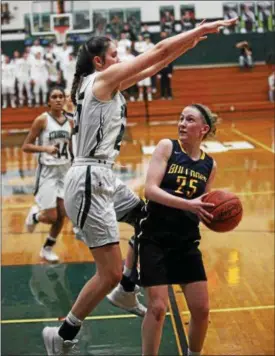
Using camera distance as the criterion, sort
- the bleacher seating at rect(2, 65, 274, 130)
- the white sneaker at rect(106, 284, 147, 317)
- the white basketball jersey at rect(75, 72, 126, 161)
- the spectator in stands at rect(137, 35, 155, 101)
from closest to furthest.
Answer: the white basketball jersey at rect(75, 72, 126, 161)
the white sneaker at rect(106, 284, 147, 317)
the bleacher seating at rect(2, 65, 274, 130)
the spectator in stands at rect(137, 35, 155, 101)

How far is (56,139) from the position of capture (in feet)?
25.8

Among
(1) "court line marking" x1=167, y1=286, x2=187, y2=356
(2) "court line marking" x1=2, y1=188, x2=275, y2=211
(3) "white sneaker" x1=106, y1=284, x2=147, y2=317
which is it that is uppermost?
(3) "white sneaker" x1=106, y1=284, x2=147, y2=317

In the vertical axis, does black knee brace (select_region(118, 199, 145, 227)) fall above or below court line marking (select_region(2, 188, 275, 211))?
above

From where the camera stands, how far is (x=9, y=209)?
35.5 ft

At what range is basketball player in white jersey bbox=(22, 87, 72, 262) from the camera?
7.80m

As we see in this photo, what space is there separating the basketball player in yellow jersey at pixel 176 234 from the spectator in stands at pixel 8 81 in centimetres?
1942

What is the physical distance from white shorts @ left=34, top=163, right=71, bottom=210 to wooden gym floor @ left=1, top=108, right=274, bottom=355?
69cm

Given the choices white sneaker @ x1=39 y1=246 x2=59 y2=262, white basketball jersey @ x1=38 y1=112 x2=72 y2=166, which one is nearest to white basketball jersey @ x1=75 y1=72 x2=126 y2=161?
white basketball jersey @ x1=38 y1=112 x2=72 y2=166

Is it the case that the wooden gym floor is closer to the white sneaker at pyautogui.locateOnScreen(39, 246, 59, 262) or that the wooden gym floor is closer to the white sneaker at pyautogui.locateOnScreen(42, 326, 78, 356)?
the white sneaker at pyautogui.locateOnScreen(39, 246, 59, 262)

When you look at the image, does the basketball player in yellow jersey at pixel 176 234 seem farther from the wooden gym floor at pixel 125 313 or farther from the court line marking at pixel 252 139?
the court line marking at pixel 252 139

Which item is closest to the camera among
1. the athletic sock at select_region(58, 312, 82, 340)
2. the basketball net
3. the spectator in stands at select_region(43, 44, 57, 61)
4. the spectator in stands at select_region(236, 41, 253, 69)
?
the athletic sock at select_region(58, 312, 82, 340)

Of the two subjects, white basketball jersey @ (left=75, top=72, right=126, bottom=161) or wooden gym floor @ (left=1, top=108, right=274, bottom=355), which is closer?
white basketball jersey @ (left=75, top=72, right=126, bottom=161)

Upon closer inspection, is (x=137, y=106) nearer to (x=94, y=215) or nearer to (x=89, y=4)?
(x=89, y=4)

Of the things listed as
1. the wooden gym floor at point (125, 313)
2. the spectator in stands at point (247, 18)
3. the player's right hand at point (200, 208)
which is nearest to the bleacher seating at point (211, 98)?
the spectator in stands at point (247, 18)
